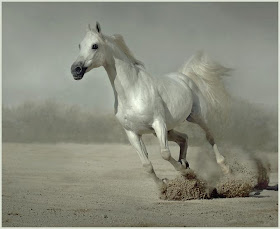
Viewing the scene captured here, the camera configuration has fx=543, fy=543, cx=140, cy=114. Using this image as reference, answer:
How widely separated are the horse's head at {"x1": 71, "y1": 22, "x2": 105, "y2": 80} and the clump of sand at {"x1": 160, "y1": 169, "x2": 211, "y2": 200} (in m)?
1.77

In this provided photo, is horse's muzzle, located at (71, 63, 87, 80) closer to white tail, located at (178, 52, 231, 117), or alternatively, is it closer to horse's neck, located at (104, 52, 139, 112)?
horse's neck, located at (104, 52, 139, 112)

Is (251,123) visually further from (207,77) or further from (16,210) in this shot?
(16,210)

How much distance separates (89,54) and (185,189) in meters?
2.07

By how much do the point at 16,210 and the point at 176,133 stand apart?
2.42m

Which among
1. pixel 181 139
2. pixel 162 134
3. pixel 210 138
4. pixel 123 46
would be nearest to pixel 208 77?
pixel 210 138

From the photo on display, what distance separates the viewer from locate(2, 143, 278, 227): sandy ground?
5629mm

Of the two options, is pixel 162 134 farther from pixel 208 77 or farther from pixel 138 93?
pixel 208 77

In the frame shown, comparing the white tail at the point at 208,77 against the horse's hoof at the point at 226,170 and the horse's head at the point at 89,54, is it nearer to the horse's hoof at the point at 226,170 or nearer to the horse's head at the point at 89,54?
the horse's hoof at the point at 226,170

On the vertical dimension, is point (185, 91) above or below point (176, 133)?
above

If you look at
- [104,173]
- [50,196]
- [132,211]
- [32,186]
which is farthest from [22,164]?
[132,211]

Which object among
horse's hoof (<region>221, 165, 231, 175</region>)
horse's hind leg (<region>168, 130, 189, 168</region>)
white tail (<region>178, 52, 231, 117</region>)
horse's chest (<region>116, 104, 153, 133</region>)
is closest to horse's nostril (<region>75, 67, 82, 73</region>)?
horse's chest (<region>116, 104, 153, 133</region>)

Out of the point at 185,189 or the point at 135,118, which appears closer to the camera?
the point at 135,118

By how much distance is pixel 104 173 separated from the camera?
10.4 meters

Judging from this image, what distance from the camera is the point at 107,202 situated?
677cm
